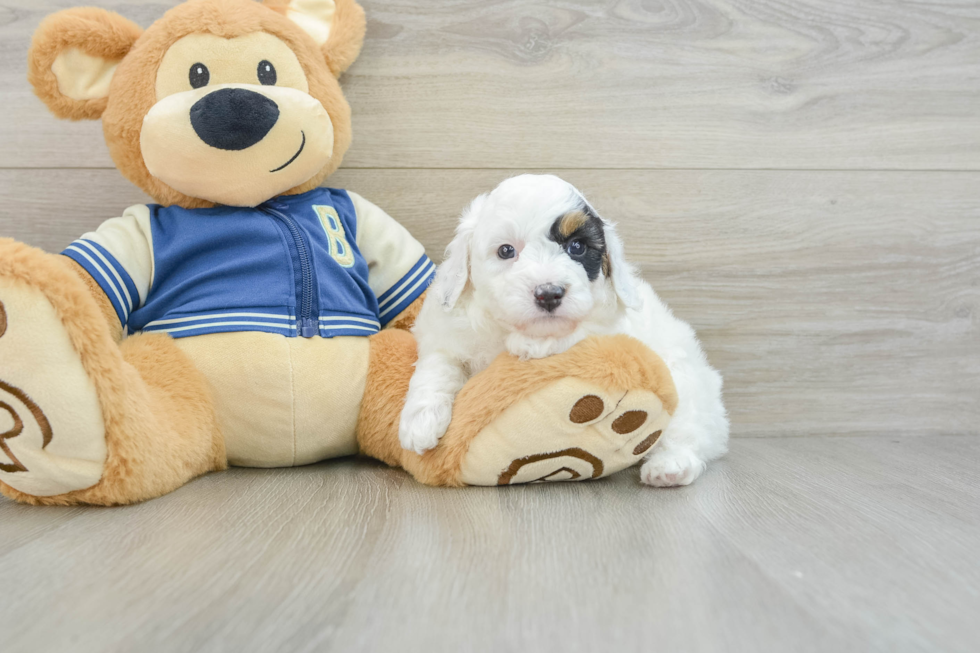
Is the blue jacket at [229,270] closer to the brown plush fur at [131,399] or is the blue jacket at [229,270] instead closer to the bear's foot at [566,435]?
the brown plush fur at [131,399]

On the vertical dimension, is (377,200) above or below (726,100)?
below

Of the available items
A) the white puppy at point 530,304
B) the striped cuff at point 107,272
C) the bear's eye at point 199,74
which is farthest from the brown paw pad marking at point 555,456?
the bear's eye at point 199,74

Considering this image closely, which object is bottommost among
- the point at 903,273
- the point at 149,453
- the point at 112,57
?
the point at 149,453

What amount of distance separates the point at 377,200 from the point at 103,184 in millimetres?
545

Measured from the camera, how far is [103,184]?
54.3 inches

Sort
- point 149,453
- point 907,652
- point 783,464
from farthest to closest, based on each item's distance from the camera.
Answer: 1. point 783,464
2. point 149,453
3. point 907,652

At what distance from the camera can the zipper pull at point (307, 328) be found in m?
1.12

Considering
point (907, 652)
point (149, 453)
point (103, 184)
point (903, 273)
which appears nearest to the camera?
point (907, 652)

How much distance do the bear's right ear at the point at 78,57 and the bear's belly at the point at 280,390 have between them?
443mm

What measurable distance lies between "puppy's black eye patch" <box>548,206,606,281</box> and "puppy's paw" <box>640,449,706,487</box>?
0.31 metres

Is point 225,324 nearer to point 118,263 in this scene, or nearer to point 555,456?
point 118,263

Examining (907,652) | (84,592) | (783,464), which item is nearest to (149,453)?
(84,592)

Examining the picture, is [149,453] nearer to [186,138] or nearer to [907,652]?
[186,138]

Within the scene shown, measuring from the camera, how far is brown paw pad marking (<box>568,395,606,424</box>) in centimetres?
93
